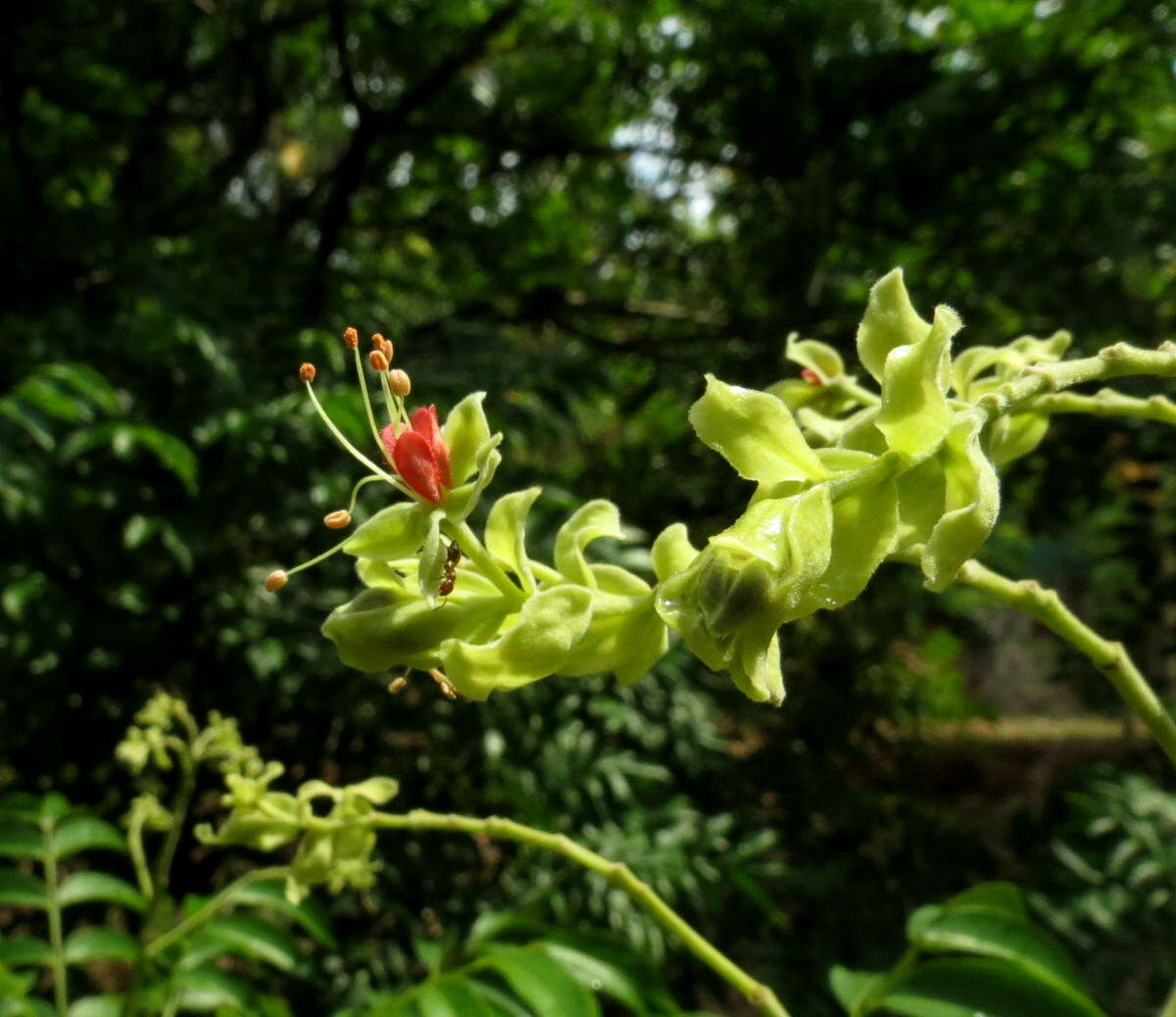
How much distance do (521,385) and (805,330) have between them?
0.76 meters

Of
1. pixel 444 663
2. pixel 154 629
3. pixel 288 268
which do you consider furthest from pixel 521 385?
pixel 444 663

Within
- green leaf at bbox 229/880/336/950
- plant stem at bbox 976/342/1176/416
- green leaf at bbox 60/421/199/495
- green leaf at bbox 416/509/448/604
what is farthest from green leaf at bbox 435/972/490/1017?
green leaf at bbox 60/421/199/495

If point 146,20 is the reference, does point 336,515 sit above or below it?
below

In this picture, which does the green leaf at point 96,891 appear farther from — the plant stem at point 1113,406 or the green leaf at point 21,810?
the plant stem at point 1113,406

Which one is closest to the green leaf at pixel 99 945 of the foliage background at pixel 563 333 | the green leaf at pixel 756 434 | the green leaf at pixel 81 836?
the green leaf at pixel 81 836

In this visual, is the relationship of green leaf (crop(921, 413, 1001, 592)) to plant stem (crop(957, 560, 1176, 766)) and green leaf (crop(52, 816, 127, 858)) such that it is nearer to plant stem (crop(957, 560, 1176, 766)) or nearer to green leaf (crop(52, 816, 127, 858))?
plant stem (crop(957, 560, 1176, 766))

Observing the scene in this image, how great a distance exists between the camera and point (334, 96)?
3.40 metres

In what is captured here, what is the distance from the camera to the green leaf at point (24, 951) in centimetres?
127

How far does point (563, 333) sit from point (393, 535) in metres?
2.91

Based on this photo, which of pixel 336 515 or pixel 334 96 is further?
pixel 334 96

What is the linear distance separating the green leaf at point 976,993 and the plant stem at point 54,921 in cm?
93

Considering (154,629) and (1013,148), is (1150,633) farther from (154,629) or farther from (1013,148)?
(154,629)

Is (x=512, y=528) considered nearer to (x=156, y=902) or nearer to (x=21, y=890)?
(x=156, y=902)

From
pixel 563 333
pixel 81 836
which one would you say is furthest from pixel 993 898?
pixel 563 333
